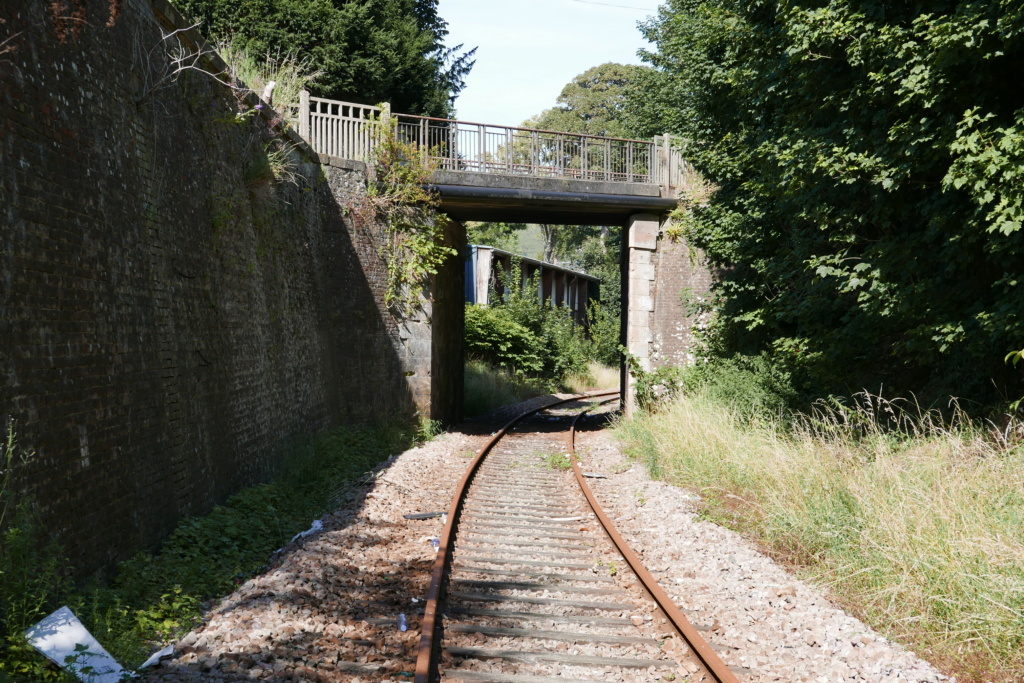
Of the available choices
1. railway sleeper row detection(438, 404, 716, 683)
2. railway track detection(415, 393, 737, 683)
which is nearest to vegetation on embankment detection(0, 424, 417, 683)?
railway track detection(415, 393, 737, 683)

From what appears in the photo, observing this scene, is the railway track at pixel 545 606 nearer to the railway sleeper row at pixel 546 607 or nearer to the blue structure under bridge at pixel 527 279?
the railway sleeper row at pixel 546 607

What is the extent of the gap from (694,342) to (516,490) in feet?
28.3

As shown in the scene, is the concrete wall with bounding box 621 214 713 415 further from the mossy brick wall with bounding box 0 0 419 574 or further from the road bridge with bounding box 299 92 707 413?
the mossy brick wall with bounding box 0 0 419 574

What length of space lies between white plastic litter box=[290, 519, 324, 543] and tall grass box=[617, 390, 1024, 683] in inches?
163

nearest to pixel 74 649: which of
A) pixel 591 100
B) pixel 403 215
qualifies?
pixel 403 215

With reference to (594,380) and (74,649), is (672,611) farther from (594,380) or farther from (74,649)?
(594,380)

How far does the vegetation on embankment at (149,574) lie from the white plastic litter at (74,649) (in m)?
0.07

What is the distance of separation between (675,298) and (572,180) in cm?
358

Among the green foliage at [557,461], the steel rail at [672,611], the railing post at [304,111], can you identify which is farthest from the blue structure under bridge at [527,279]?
the steel rail at [672,611]

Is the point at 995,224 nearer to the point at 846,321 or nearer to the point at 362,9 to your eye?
the point at 846,321

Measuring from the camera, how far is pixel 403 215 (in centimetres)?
1700

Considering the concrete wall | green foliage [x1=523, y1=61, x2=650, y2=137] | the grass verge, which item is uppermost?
green foliage [x1=523, y1=61, x2=650, y2=137]

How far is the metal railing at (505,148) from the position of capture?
1661cm

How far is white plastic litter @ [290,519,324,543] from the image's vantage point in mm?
8128
